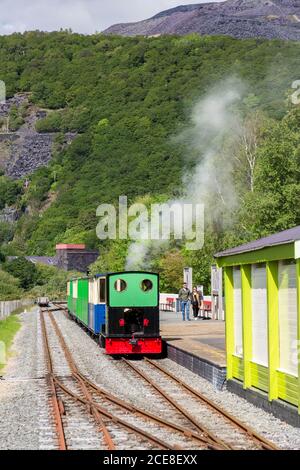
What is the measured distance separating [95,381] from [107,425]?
707 centimetres

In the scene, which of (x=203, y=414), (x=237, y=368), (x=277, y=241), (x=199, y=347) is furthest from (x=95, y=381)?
(x=277, y=241)

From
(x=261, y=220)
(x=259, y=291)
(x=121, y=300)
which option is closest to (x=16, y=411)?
(x=259, y=291)

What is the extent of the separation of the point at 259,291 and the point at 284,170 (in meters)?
27.2

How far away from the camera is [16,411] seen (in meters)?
16.1

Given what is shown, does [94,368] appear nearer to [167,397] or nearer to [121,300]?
[121,300]

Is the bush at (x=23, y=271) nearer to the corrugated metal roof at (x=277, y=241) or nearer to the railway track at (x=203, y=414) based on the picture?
the railway track at (x=203, y=414)

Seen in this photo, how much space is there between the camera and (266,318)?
1512cm

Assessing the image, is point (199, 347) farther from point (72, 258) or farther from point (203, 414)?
point (72, 258)

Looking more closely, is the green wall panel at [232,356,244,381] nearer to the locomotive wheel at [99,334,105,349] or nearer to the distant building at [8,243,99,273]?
the locomotive wheel at [99,334,105,349]

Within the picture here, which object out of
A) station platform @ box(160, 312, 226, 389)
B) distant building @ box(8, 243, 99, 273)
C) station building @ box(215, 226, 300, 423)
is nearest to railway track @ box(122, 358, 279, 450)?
station platform @ box(160, 312, 226, 389)

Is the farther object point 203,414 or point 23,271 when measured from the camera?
point 23,271

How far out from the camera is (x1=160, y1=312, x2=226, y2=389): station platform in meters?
20.0

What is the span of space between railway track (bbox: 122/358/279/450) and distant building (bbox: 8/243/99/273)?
499 ft

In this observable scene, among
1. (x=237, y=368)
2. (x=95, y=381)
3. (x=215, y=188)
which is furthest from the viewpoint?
(x=215, y=188)
